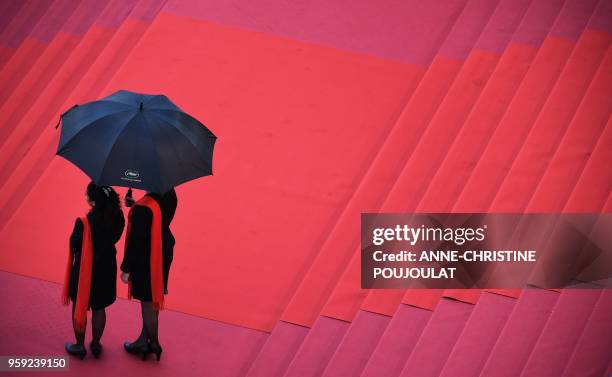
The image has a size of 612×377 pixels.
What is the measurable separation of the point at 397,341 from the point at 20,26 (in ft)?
19.5

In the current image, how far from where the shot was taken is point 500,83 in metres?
7.70

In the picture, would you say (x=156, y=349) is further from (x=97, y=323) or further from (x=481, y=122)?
(x=481, y=122)

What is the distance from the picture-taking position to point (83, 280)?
551 centimetres

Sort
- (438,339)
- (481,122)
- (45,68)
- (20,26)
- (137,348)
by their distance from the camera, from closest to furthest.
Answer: (438,339) < (137,348) < (481,122) < (45,68) < (20,26)

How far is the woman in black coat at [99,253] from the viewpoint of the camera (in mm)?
5449

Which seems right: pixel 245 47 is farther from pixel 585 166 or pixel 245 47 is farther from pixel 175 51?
pixel 585 166

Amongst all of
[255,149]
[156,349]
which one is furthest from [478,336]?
[255,149]

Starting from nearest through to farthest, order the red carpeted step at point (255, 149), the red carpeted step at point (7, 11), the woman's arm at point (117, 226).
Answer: the woman's arm at point (117, 226) < the red carpeted step at point (255, 149) < the red carpeted step at point (7, 11)

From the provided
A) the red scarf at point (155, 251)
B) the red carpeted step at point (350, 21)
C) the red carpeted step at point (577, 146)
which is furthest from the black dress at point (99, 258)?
the red carpeted step at point (350, 21)

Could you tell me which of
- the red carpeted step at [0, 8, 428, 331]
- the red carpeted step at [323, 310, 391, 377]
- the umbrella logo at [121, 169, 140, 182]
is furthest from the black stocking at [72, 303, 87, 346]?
the red carpeted step at [323, 310, 391, 377]

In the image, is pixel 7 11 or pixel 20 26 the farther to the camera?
pixel 7 11

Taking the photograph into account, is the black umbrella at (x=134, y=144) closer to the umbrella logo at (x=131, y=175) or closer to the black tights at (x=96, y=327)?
the umbrella logo at (x=131, y=175)

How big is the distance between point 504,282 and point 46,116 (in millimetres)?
4782

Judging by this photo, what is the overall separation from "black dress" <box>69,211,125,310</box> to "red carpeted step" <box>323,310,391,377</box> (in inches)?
64.8
